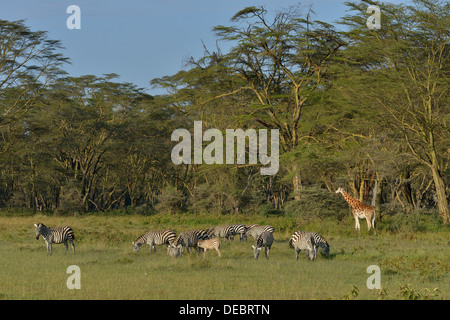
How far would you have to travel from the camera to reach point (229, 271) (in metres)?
14.3

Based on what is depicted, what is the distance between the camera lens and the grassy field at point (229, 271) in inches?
445

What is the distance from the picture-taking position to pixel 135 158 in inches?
2000

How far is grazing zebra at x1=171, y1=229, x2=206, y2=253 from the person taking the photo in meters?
17.2

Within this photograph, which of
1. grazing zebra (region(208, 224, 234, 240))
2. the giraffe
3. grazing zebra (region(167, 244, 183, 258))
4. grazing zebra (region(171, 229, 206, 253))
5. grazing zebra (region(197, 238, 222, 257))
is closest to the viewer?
grazing zebra (region(197, 238, 222, 257))

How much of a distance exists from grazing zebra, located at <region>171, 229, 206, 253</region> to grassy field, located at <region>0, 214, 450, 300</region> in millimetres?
575

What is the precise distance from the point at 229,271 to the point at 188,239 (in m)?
3.38

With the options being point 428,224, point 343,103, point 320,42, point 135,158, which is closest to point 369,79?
point 343,103

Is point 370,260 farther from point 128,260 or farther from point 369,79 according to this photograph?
point 369,79

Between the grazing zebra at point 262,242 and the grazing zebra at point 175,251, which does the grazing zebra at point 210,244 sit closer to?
the grazing zebra at point 175,251

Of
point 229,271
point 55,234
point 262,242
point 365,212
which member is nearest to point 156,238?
point 55,234

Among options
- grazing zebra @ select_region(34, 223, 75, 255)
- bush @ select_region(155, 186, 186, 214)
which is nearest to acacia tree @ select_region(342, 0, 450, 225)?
grazing zebra @ select_region(34, 223, 75, 255)

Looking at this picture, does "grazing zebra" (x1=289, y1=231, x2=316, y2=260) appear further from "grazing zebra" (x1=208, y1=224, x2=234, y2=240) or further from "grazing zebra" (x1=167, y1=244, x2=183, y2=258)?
"grazing zebra" (x1=208, y1=224, x2=234, y2=240)

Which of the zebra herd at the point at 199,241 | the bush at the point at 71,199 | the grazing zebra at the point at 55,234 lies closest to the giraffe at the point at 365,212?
the zebra herd at the point at 199,241

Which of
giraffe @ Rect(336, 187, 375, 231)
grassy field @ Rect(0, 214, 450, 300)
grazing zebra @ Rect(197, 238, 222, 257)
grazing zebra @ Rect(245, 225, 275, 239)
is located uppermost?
giraffe @ Rect(336, 187, 375, 231)
